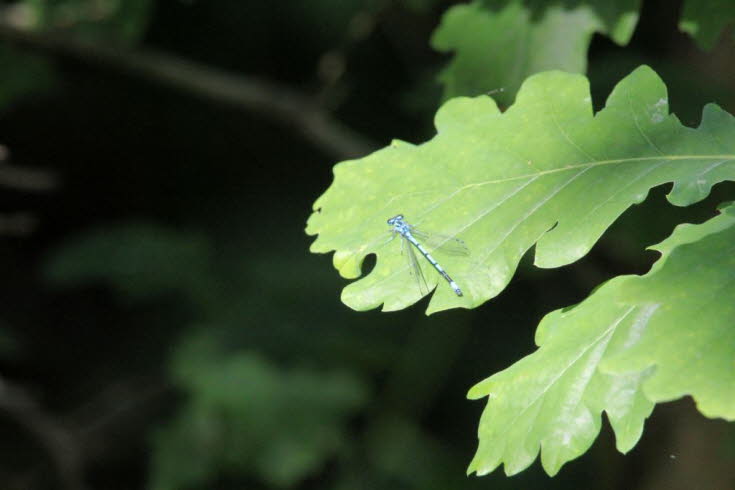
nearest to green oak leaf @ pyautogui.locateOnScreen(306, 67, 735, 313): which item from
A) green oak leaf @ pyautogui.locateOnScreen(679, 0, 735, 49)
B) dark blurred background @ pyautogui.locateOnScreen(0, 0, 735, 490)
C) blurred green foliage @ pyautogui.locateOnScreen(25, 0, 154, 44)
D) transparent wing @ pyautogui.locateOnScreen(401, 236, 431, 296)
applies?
transparent wing @ pyautogui.locateOnScreen(401, 236, 431, 296)

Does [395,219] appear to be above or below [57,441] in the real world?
below

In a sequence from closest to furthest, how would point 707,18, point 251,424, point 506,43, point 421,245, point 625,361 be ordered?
point 625,361 → point 421,245 → point 707,18 → point 506,43 → point 251,424

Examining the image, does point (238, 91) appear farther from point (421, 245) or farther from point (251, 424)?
point (421, 245)

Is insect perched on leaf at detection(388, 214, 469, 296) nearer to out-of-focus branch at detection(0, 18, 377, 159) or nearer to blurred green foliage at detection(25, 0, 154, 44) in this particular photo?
blurred green foliage at detection(25, 0, 154, 44)

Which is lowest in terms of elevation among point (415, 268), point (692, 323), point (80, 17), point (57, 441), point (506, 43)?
point (692, 323)

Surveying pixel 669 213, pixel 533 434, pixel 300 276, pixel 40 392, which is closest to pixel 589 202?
pixel 533 434

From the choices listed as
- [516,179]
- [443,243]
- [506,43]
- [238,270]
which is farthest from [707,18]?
[238,270]

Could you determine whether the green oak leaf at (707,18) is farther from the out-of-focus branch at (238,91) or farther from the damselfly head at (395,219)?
the out-of-focus branch at (238,91)
